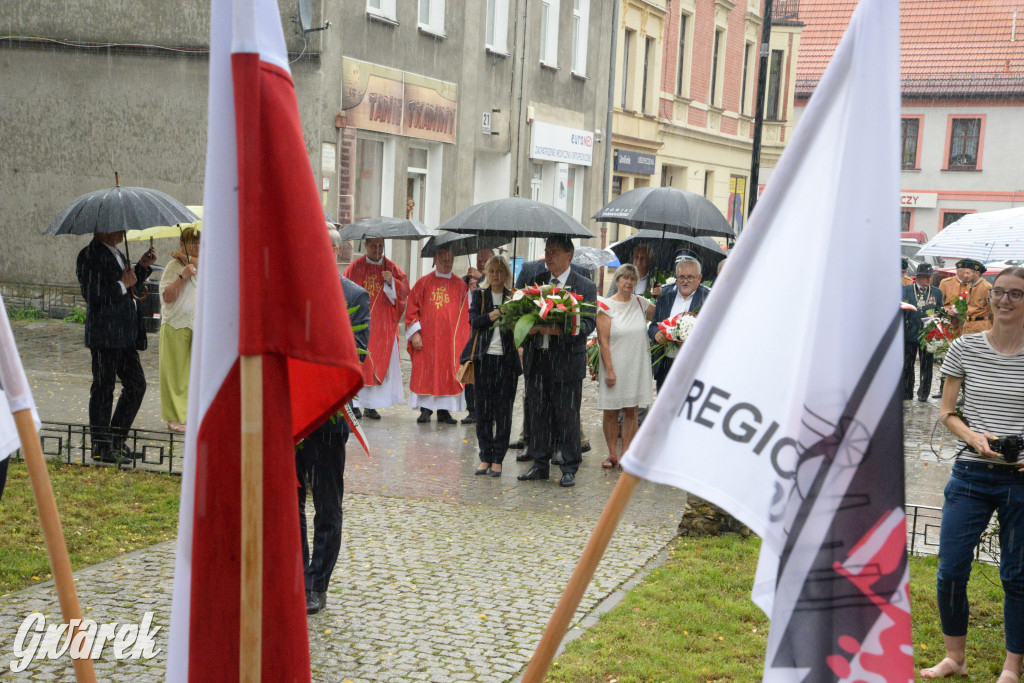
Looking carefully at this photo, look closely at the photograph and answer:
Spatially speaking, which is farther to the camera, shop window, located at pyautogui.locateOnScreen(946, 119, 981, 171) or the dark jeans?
shop window, located at pyautogui.locateOnScreen(946, 119, 981, 171)

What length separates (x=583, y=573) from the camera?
2840mm

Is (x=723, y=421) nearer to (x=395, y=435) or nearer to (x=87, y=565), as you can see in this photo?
(x=87, y=565)

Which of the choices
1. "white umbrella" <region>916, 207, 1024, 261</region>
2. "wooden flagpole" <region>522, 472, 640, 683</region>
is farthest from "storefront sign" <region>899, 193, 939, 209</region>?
"wooden flagpole" <region>522, 472, 640, 683</region>

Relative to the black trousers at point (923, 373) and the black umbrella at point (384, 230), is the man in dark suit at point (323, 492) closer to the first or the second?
the black umbrella at point (384, 230)

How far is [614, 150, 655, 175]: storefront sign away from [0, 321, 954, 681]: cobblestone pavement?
71.1ft

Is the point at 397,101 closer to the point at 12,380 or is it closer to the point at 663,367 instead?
the point at 663,367

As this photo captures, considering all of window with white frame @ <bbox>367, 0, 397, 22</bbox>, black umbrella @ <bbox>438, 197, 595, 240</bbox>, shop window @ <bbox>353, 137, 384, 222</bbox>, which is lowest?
black umbrella @ <bbox>438, 197, 595, 240</bbox>

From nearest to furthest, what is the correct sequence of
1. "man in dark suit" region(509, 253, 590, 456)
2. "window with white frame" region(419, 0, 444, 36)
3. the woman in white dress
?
1. the woman in white dress
2. "man in dark suit" region(509, 253, 590, 456)
3. "window with white frame" region(419, 0, 444, 36)

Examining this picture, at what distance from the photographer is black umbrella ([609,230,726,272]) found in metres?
13.9

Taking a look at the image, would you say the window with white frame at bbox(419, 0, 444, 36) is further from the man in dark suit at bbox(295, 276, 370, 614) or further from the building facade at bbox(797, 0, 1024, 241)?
the building facade at bbox(797, 0, 1024, 241)

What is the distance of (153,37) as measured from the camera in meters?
19.8

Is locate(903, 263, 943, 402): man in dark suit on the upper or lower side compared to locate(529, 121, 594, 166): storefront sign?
lower

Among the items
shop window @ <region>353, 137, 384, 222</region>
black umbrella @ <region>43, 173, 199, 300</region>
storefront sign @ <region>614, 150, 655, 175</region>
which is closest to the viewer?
black umbrella @ <region>43, 173, 199, 300</region>

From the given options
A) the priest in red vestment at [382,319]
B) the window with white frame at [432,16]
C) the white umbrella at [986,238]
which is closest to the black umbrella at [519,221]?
the priest in red vestment at [382,319]
